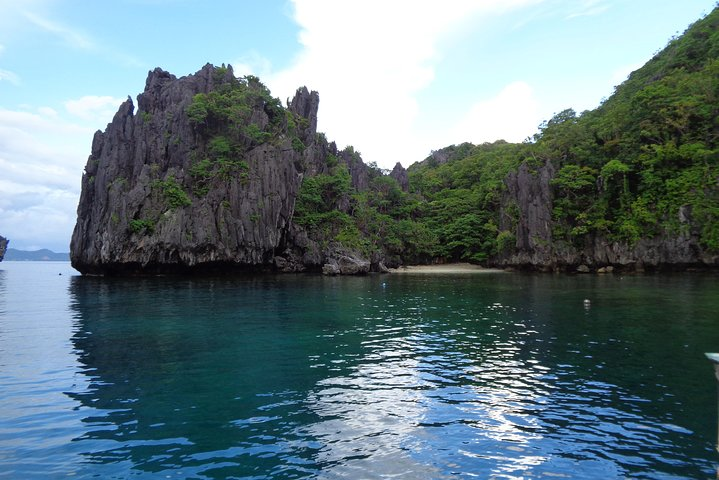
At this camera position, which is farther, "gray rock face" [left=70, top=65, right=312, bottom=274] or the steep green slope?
the steep green slope

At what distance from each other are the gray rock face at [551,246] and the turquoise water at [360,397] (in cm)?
4380

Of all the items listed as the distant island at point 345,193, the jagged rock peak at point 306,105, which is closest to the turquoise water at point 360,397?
the distant island at point 345,193

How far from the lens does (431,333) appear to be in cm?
2108

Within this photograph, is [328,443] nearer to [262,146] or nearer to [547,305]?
[547,305]

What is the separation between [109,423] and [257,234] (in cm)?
5473

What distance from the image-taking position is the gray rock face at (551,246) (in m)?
59.2

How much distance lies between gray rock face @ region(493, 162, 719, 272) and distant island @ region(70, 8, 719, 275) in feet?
0.72

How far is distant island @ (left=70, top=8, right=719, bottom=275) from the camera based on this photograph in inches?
2350

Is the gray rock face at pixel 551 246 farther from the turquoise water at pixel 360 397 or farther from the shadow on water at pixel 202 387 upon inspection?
the shadow on water at pixel 202 387

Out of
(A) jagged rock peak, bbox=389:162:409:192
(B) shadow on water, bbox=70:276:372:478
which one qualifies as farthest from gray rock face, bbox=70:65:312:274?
(A) jagged rock peak, bbox=389:162:409:192

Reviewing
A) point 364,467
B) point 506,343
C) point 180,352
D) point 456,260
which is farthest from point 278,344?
point 456,260

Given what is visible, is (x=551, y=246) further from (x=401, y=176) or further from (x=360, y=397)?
(x=360, y=397)

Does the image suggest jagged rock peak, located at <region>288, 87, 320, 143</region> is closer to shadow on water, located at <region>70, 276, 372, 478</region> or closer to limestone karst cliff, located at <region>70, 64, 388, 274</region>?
limestone karst cliff, located at <region>70, 64, 388, 274</region>

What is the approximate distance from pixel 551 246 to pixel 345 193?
3822 centimetres
